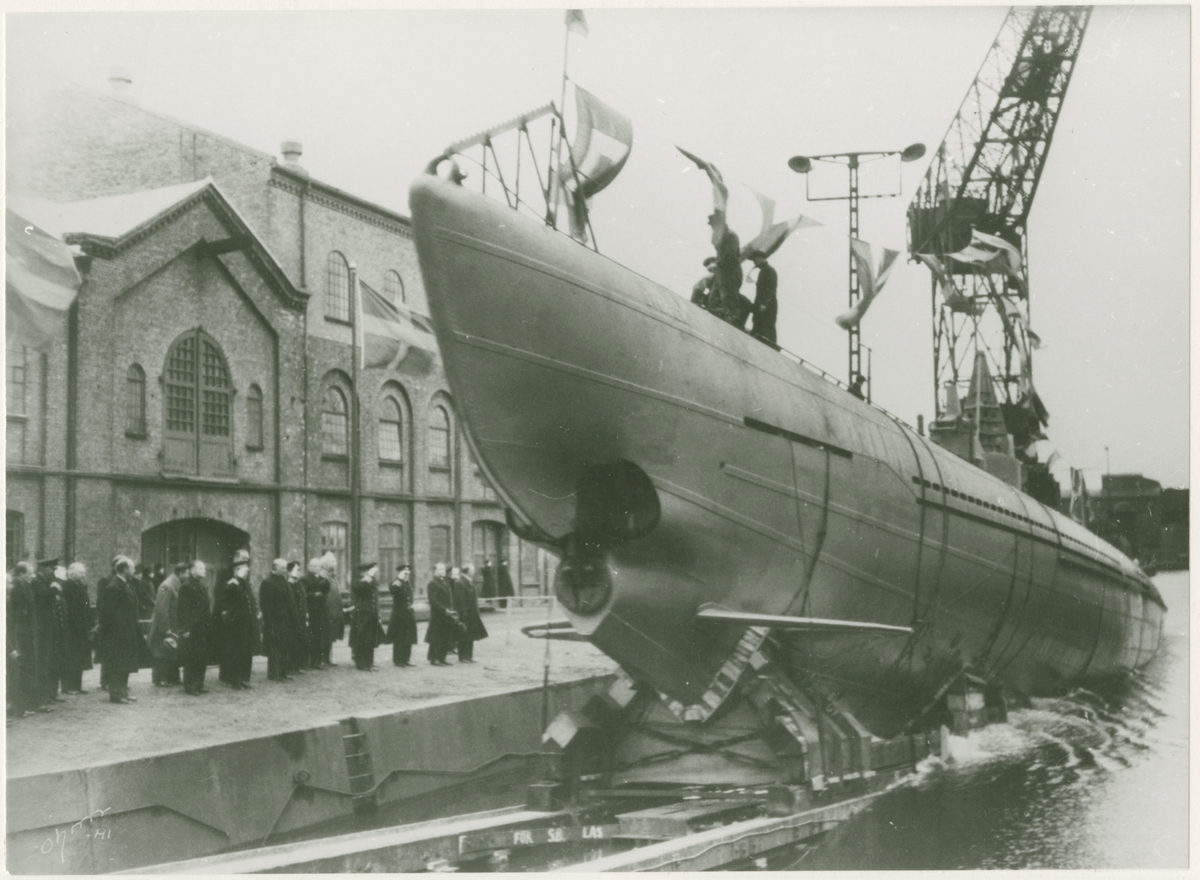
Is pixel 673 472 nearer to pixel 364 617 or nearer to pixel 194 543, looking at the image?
pixel 364 617

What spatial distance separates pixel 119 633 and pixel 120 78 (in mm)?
5463

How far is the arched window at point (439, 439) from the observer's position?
83.0 ft

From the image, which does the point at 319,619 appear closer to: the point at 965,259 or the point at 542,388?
the point at 542,388

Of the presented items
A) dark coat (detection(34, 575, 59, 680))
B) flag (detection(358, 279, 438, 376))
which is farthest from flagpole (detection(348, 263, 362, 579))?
dark coat (detection(34, 575, 59, 680))

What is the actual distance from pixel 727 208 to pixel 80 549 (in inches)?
434

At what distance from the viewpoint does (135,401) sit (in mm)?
17406

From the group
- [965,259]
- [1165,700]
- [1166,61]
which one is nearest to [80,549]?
[965,259]

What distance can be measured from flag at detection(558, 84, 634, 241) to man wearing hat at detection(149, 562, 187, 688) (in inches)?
278

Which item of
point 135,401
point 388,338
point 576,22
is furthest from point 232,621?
point 576,22

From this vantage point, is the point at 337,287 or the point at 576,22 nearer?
the point at 576,22

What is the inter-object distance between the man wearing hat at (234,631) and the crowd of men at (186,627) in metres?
0.01

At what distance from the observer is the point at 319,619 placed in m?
14.8

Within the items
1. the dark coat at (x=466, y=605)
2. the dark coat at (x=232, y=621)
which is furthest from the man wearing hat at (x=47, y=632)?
the dark coat at (x=466, y=605)

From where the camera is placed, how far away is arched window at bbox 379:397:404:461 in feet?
78.6
